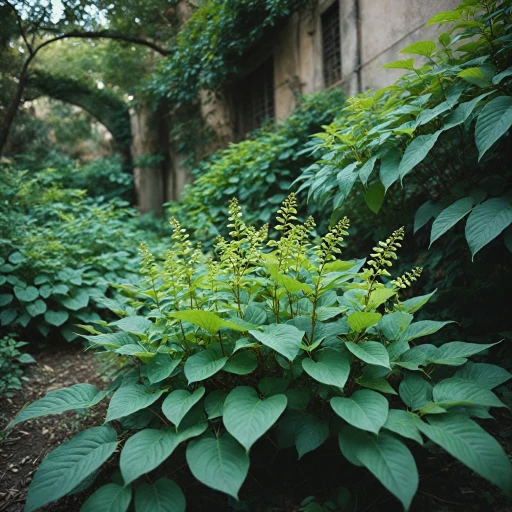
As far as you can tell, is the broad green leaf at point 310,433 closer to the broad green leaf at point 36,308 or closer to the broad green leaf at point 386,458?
the broad green leaf at point 386,458

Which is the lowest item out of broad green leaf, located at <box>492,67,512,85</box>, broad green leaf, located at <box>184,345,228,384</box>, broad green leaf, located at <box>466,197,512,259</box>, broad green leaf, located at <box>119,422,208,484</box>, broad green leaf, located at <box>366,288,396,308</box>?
broad green leaf, located at <box>119,422,208,484</box>

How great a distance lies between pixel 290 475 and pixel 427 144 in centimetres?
167

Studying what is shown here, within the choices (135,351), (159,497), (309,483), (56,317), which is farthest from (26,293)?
(309,483)

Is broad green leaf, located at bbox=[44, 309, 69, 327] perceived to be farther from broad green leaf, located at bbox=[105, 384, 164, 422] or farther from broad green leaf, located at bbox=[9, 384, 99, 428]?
broad green leaf, located at bbox=[105, 384, 164, 422]

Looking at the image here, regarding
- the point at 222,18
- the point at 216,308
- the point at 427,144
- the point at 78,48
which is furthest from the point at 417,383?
the point at 78,48

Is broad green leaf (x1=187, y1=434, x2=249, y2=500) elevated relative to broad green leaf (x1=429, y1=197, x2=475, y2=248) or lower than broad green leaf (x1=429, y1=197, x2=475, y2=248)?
lower

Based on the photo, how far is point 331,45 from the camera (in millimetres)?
5926

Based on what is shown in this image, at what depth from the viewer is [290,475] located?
5.33 ft

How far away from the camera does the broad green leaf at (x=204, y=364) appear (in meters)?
1.40

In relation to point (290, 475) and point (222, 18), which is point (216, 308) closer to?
point (290, 475)

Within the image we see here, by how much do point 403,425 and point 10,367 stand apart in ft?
9.27

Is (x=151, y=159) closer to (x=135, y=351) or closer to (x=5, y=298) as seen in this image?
(x=5, y=298)

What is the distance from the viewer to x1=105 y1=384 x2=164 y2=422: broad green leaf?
1.39 metres

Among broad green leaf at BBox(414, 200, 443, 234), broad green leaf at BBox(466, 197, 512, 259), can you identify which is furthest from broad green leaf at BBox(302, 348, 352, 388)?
broad green leaf at BBox(414, 200, 443, 234)
